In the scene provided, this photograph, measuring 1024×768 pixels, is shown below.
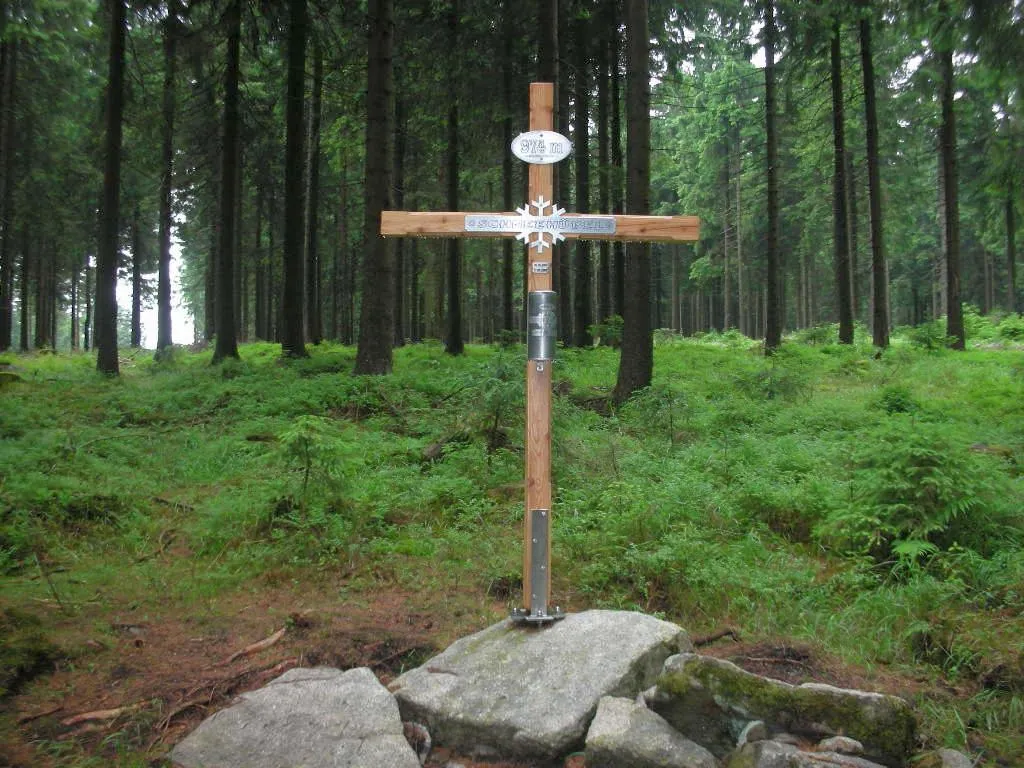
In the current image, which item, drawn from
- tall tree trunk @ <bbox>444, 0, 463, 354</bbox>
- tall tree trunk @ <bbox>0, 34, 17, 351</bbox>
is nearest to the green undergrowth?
tall tree trunk @ <bbox>444, 0, 463, 354</bbox>

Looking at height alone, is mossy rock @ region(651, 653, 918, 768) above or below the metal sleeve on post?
below

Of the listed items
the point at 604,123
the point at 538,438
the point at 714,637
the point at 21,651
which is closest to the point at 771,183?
the point at 604,123

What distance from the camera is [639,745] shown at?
3420mm

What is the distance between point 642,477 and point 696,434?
8.37ft

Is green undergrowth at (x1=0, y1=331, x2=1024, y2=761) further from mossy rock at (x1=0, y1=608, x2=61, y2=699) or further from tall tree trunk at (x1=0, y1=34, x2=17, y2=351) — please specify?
tall tree trunk at (x1=0, y1=34, x2=17, y2=351)

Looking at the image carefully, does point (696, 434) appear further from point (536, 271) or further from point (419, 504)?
point (536, 271)

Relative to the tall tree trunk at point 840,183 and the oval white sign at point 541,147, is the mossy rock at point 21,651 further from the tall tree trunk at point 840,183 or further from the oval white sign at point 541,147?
the tall tree trunk at point 840,183

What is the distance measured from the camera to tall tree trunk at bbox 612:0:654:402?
1148 centimetres

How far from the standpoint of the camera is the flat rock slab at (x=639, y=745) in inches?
133

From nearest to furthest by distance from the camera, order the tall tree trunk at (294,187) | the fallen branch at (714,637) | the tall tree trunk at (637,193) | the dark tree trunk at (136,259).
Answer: the fallen branch at (714,637) → the tall tree trunk at (637,193) → the tall tree trunk at (294,187) → the dark tree trunk at (136,259)

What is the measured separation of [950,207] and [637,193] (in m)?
12.8

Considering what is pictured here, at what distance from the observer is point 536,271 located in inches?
197

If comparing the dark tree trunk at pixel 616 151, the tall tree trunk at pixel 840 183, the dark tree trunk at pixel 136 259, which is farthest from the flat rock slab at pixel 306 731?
the dark tree trunk at pixel 136 259

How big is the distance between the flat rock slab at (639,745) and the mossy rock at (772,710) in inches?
5.5
